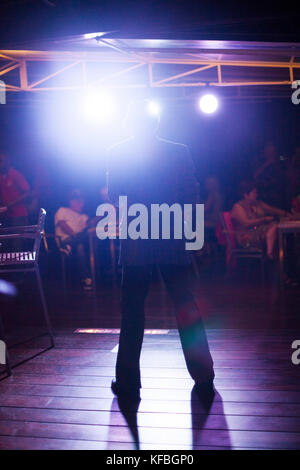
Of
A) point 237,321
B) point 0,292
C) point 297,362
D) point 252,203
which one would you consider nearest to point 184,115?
point 252,203

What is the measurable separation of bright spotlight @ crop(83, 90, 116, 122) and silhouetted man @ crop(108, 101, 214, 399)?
5612 mm

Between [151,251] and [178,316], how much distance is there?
37 cm

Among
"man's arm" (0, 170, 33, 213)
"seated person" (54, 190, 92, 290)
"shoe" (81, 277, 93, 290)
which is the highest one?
"man's arm" (0, 170, 33, 213)

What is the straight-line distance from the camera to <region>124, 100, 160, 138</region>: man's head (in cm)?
240

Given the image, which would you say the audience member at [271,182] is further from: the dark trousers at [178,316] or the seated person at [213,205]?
the dark trousers at [178,316]

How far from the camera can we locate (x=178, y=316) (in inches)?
97.7

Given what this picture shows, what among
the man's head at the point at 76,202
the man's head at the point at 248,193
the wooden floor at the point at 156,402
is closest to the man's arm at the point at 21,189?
the man's head at the point at 76,202

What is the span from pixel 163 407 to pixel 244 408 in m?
0.39

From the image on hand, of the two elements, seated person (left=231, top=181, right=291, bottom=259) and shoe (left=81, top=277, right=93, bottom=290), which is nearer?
shoe (left=81, top=277, right=93, bottom=290)

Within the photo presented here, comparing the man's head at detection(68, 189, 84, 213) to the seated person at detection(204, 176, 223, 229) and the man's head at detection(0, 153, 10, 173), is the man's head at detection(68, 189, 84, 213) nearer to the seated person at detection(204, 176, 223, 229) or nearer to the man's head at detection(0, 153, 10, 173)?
the man's head at detection(0, 153, 10, 173)

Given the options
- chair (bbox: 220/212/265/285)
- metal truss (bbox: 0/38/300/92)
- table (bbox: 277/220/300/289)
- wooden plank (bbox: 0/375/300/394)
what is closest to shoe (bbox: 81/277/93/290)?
chair (bbox: 220/212/265/285)

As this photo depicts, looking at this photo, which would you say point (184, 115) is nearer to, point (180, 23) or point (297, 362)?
point (180, 23)

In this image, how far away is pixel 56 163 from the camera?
967 centimetres

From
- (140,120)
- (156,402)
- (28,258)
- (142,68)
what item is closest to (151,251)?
(140,120)
